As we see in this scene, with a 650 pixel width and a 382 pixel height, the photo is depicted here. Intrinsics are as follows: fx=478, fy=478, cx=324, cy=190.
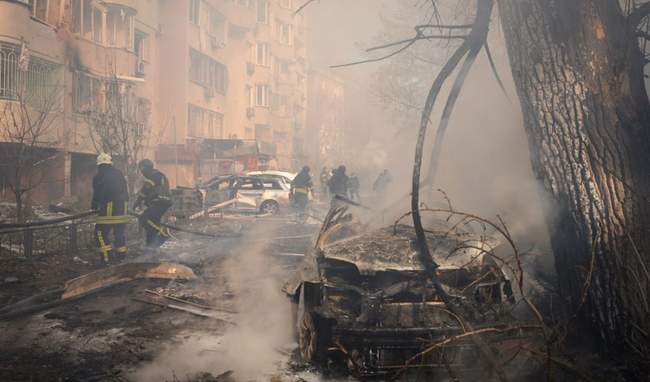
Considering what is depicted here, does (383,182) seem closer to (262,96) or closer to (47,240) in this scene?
(47,240)

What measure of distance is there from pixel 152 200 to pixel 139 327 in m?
4.80

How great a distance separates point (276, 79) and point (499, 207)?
4445 centimetres

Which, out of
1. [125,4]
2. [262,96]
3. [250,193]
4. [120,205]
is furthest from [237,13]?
[120,205]

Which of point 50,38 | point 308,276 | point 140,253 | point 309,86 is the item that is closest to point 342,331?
point 308,276

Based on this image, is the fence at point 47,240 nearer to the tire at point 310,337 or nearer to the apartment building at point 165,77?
the apartment building at point 165,77

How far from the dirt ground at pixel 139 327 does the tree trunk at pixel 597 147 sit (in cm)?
251

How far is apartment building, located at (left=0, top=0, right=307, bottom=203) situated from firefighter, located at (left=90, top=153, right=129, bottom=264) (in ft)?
20.2

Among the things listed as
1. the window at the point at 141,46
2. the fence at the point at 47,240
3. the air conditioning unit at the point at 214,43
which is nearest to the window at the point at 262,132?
the air conditioning unit at the point at 214,43

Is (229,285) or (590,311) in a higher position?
(590,311)

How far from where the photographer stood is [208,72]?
34906 millimetres

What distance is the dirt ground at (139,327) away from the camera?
409cm

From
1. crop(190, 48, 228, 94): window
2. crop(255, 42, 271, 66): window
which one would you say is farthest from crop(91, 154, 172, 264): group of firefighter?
crop(255, 42, 271, 66): window

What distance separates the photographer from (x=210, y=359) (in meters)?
4.32

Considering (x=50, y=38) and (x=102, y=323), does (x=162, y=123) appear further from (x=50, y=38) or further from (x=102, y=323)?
(x=102, y=323)
